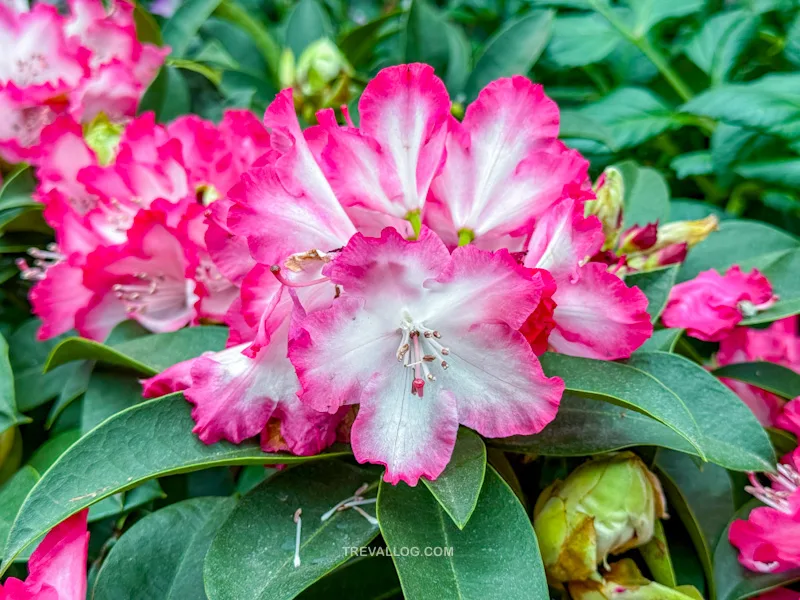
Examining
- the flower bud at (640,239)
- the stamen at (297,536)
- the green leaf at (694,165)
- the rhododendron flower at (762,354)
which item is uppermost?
the flower bud at (640,239)

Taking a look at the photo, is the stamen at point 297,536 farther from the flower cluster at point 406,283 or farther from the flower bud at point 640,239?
the flower bud at point 640,239

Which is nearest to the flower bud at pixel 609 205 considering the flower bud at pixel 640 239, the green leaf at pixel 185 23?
the flower bud at pixel 640 239

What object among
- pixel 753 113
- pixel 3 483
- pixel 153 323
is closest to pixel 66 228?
pixel 153 323

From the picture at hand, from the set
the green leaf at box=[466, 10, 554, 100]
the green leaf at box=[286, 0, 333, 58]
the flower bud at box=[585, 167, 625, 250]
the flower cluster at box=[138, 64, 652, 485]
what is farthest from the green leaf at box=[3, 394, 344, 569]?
the green leaf at box=[286, 0, 333, 58]

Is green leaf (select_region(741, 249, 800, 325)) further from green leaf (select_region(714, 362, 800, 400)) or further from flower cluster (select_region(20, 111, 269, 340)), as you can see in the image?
flower cluster (select_region(20, 111, 269, 340))

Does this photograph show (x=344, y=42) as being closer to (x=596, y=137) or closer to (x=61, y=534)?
(x=596, y=137)

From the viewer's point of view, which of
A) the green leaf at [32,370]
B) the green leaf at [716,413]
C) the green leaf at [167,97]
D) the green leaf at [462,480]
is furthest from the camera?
the green leaf at [167,97]

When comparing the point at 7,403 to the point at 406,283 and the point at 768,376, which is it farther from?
the point at 768,376
